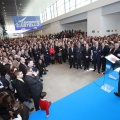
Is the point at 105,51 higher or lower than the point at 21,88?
higher

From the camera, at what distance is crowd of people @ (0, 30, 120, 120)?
2.46 m

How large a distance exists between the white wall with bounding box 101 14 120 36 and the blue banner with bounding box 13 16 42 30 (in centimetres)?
674

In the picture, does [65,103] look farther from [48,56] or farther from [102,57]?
[48,56]

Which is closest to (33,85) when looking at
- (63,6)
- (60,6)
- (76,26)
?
(63,6)

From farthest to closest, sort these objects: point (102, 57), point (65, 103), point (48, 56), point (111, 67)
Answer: point (48, 56), point (102, 57), point (111, 67), point (65, 103)

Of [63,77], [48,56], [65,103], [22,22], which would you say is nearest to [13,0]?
[22,22]

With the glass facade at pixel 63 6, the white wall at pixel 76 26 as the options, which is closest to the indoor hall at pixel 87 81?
the glass facade at pixel 63 6

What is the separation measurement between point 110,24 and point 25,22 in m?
8.43

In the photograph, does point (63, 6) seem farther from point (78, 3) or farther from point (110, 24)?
point (110, 24)

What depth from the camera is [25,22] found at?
40.8 ft

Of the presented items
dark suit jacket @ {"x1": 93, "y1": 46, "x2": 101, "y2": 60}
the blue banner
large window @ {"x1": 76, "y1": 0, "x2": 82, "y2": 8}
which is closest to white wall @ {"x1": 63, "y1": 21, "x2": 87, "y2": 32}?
large window @ {"x1": 76, "y1": 0, "x2": 82, "y2": 8}

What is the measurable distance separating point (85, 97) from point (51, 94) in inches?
57.2

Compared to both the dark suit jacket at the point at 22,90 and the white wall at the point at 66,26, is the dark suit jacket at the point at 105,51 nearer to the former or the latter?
the dark suit jacket at the point at 22,90

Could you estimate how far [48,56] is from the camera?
8.43 metres
